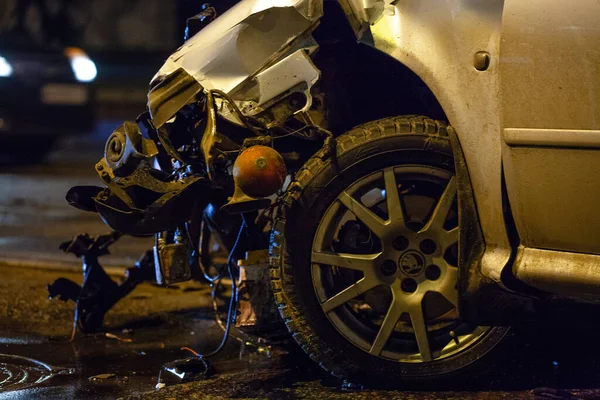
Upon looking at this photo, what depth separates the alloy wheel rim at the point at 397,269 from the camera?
3510mm

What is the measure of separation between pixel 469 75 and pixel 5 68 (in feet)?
45.0

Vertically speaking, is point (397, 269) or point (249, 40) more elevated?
point (249, 40)

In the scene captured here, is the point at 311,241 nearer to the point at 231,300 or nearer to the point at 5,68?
the point at 231,300

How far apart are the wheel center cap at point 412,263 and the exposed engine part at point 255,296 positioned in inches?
26.4

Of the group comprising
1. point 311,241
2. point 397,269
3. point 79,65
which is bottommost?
point 397,269

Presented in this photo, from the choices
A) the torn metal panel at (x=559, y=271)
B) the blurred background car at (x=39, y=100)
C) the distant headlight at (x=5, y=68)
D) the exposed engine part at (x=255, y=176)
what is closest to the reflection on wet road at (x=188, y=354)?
the torn metal panel at (x=559, y=271)

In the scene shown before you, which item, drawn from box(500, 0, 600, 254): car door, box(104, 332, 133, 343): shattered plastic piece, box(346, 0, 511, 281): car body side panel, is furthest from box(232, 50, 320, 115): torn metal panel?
box(104, 332, 133, 343): shattered plastic piece

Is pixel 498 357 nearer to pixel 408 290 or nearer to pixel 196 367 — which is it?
pixel 408 290

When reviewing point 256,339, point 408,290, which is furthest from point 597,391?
point 256,339

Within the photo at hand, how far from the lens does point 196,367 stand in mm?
3965

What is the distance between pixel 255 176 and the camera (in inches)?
133

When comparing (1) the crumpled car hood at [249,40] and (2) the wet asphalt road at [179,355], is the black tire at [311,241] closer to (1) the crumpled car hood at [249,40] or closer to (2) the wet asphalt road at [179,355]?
(2) the wet asphalt road at [179,355]

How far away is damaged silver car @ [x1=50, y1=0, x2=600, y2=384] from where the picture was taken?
3131 mm

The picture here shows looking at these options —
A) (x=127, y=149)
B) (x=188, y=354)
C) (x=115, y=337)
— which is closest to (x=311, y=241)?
(x=127, y=149)
